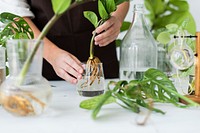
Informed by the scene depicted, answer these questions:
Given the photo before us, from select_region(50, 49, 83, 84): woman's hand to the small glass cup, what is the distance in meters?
0.02

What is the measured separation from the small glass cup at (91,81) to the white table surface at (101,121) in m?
0.13

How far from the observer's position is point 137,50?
3.62 ft

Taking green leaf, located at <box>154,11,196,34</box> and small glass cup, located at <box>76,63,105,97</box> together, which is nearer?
small glass cup, located at <box>76,63,105,97</box>

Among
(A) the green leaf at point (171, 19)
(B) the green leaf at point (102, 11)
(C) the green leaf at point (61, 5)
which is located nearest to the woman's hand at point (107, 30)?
(B) the green leaf at point (102, 11)

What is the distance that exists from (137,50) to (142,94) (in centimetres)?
39

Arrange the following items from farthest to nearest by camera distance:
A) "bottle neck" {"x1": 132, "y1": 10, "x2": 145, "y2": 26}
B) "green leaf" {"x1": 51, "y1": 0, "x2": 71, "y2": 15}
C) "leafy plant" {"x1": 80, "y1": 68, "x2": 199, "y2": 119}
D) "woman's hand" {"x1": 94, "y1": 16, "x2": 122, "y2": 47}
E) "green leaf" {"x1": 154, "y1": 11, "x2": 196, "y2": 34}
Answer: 1. "green leaf" {"x1": 154, "y1": 11, "x2": 196, "y2": 34}
2. "bottle neck" {"x1": 132, "y1": 10, "x2": 145, "y2": 26}
3. "woman's hand" {"x1": 94, "y1": 16, "x2": 122, "y2": 47}
4. "leafy plant" {"x1": 80, "y1": 68, "x2": 199, "y2": 119}
5. "green leaf" {"x1": 51, "y1": 0, "x2": 71, "y2": 15}

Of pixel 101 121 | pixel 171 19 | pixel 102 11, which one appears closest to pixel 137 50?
pixel 102 11

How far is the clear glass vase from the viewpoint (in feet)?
1.98

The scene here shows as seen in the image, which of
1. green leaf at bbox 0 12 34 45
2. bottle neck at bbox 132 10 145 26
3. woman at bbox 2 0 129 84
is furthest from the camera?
woman at bbox 2 0 129 84

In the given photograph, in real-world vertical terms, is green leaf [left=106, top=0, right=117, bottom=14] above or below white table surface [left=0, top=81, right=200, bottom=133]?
above

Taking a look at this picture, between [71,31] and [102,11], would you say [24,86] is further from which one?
[71,31]

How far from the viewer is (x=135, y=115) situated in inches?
26.2

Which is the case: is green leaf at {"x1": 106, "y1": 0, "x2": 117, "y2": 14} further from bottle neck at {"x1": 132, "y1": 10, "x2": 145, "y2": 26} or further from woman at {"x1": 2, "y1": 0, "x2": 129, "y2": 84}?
woman at {"x1": 2, "y1": 0, "x2": 129, "y2": 84}

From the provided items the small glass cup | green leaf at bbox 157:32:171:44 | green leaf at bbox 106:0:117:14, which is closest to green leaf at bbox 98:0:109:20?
green leaf at bbox 106:0:117:14
